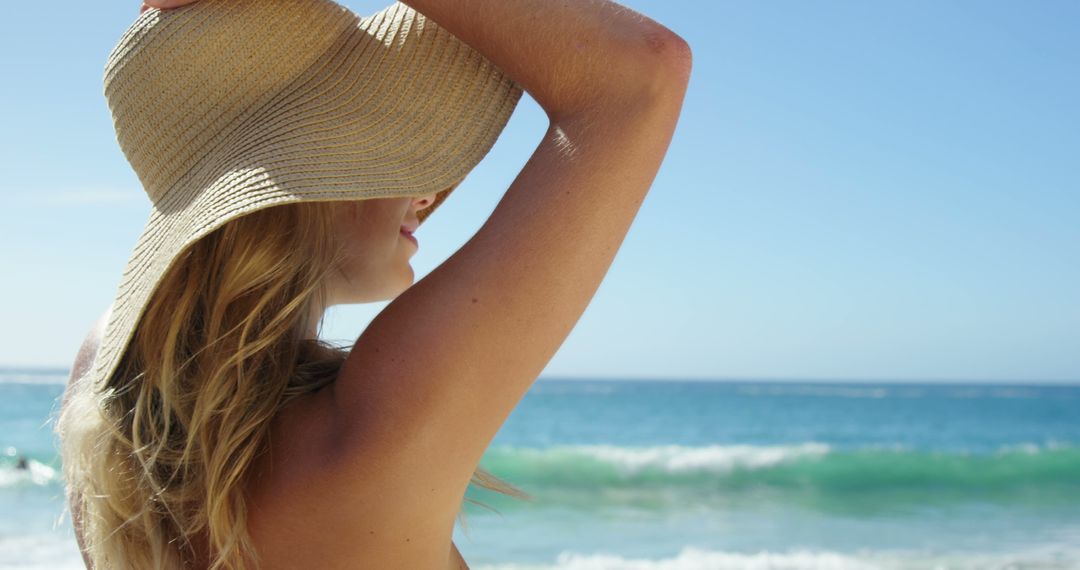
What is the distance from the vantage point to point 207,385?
1070mm

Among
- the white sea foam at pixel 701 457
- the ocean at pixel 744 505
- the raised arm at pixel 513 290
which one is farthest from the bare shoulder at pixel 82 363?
the white sea foam at pixel 701 457

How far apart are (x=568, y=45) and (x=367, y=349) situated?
0.36 metres

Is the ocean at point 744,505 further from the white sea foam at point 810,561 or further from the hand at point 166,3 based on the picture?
the hand at point 166,3

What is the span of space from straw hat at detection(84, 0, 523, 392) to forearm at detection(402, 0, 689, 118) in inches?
3.7

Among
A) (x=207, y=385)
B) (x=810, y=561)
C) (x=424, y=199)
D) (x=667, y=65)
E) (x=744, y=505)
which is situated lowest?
(x=810, y=561)

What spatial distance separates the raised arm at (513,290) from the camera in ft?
2.89

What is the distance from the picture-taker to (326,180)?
3.31ft

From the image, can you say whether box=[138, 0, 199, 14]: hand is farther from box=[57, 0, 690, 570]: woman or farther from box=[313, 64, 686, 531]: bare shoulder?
box=[313, 64, 686, 531]: bare shoulder

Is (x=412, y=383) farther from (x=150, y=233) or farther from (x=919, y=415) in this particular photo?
(x=919, y=415)

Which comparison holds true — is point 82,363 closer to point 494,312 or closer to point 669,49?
point 494,312

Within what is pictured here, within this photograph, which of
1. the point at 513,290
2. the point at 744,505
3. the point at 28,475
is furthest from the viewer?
the point at 28,475

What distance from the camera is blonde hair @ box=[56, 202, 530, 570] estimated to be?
3.46ft

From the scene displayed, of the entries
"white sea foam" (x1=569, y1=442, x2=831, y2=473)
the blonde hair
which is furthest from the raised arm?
"white sea foam" (x1=569, y1=442, x2=831, y2=473)

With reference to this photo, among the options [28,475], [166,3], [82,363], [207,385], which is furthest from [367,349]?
[28,475]
